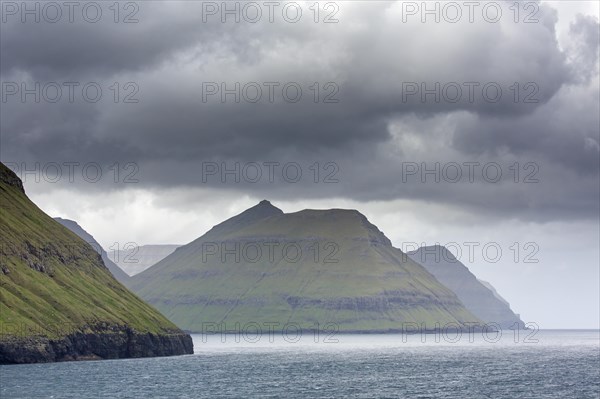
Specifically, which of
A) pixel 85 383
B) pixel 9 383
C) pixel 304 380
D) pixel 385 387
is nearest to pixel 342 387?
pixel 385 387

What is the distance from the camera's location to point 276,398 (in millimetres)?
150000

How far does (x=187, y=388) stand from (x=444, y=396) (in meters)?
49.4

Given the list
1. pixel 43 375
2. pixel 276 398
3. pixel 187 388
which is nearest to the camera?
pixel 276 398

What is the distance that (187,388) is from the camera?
545 ft

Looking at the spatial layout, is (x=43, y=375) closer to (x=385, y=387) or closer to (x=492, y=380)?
(x=385, y=387)

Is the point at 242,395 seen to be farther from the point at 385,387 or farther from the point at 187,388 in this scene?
the point at 385,387

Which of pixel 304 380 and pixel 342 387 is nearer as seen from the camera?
pixel 342 387

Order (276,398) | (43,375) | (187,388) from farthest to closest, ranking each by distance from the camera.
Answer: (43,375) → (187,388) → (276,398)

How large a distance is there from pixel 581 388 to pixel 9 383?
11254cm

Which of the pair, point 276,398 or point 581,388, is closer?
point 276,398

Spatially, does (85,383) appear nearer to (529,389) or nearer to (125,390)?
(125,390)

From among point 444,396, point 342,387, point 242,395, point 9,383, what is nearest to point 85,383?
→ point 9,383

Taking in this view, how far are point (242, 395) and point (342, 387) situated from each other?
26.0 meters

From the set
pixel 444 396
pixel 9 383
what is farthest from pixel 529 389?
pixel 9 383
